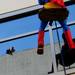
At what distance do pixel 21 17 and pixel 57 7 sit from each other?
185cm

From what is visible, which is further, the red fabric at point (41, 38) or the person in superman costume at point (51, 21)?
the red fabric at point (41, 38)

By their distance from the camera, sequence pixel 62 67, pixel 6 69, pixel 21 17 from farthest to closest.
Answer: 1. pixel 21 17
2. pixel 6 69
3. pixel 62 67

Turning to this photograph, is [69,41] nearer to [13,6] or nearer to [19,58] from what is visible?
[19,58]

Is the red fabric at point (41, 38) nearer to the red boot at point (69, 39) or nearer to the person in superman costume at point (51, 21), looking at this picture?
the person in superman costume at point (51, 21)

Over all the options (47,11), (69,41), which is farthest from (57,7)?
(69,41)

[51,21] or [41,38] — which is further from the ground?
[51,21]

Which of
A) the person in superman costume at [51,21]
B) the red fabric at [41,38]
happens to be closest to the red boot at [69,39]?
the person in superman costume at [51,21]

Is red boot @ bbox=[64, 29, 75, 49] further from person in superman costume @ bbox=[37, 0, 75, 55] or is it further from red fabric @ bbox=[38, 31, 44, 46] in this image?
red fabric @ bbox=[38, 31, 44, 46]

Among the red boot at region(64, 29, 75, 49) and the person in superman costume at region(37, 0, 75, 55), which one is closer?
the person in superman costume at region(37, 0, 75, 55)

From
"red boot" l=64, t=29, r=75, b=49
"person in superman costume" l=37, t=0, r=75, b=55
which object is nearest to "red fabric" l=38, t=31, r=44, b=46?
"person in superman costume" l=37, t=0, r=75, b=55

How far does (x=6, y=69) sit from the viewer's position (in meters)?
6.45

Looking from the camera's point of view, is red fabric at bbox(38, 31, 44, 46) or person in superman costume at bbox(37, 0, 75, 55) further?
red fabric at bbox(38, 31, 44, 46)

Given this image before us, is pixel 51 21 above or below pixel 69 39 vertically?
above

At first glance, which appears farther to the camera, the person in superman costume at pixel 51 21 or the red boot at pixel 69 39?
the red boot at pixel 69 39
